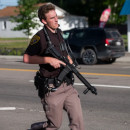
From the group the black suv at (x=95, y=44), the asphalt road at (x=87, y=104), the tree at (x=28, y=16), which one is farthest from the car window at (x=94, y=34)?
the tree at (x=28, y=16)

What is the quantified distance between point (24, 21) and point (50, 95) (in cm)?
2606

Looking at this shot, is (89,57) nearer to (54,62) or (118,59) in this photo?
(118,59)

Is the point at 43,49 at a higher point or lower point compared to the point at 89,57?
higher

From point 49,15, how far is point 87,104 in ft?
14.7

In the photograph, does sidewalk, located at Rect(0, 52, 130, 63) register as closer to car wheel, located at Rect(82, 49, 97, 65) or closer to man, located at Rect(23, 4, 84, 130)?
car wheel, located at Rect(82, 49, 97, 65)

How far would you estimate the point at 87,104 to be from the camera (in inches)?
351

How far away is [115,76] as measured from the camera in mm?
13812

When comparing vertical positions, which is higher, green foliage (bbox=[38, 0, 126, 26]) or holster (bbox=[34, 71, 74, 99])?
green foliage (bbox=[38, 0, 126, 26])

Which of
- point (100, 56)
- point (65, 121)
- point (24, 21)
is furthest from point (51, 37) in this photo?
point (24, 21)

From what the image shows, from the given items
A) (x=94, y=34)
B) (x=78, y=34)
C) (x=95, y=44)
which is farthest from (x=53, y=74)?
(x=78, y=34)

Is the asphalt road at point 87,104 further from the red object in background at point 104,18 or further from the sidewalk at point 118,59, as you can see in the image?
the red object in background at point 104,18

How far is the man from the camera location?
15.6ft

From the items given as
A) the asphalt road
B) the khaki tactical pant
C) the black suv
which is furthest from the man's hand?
the black suv

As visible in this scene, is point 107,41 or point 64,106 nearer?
point 64,106
